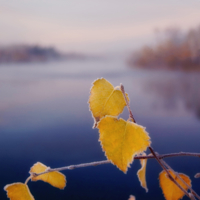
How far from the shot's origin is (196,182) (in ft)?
2.06

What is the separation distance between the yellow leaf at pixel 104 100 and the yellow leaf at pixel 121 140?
0.01 metres

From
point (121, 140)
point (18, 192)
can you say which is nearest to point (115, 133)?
point (121, 140)

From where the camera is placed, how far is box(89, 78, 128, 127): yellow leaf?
0.13m

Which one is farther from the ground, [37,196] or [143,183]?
[143,183]

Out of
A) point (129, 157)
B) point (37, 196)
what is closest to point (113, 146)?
point (129, 157)

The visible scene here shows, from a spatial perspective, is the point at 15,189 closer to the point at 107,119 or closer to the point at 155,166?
the point at 107,119

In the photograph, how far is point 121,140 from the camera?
123 mm

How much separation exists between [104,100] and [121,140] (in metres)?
0.03

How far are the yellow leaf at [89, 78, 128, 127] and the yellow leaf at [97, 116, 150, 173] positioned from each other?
1 centimetres

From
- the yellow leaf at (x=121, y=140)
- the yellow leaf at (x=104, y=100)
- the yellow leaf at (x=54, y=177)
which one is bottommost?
the yellow leaf at (x=54, y=177)

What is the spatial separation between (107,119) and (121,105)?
2 centimetres

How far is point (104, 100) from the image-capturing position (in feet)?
0.45

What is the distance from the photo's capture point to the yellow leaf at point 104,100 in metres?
0.13

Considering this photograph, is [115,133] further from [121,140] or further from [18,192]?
[18,192]
